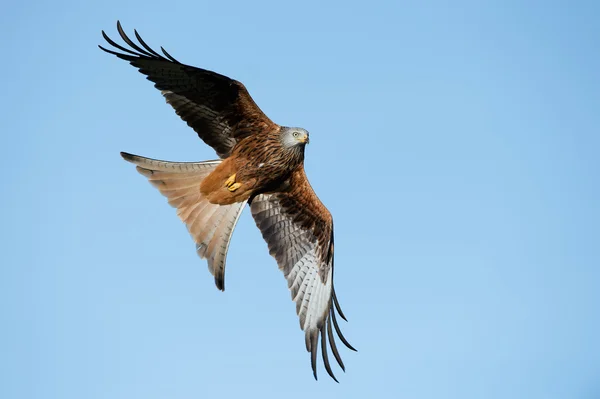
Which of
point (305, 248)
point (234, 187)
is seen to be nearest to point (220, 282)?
point (234, 187)

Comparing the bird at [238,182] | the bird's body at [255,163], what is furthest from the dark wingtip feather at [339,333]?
the bird's body at [255,163]

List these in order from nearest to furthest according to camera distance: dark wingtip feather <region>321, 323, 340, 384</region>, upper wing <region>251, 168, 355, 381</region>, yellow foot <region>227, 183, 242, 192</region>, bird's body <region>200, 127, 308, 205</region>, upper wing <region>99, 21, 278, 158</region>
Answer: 1. upper wing <region>99, 21, 278, 158</region>
2. bird's body <region>200, 127, 308, 205</region>
3. yellow foot <region>227, 183, 242, 192</region>
4. dark wingtip feather <region>321, 323, 340, 384</region>
5. upper wing <region>251, 168, 355, 381</region>

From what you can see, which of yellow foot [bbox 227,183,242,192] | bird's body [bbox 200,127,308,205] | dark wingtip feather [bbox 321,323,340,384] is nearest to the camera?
bird's body [bbox 200,127,308,205]

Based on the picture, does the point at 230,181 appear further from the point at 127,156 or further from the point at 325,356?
the point at 325,356

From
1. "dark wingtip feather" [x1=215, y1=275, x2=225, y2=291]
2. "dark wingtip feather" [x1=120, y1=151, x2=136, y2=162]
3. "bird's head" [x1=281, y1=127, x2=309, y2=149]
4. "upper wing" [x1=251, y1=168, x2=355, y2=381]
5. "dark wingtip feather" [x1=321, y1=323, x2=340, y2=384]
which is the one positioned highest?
"bird's head" [x1=281, y1=127, x2=309, y2=149]

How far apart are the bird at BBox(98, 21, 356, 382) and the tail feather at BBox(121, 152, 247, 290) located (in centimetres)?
1

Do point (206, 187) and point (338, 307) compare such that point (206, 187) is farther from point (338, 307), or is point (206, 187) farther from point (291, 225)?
point (338, 307)

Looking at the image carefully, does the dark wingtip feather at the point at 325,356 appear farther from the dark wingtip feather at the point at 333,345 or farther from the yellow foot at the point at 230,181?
the yellow foot at the point at 230,181

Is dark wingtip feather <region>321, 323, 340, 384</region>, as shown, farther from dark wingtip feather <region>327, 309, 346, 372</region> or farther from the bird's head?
the bird's head

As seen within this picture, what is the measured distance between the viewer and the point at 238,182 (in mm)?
11164

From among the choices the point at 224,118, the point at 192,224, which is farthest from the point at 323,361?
the point at 224,118

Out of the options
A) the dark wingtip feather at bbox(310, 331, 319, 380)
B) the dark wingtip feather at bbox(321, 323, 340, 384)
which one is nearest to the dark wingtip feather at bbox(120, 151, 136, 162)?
the dark wingtip feather at bbox(310, 331, 319, 380)

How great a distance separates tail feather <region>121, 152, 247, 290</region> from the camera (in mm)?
11102

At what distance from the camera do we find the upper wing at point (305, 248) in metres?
11.9
